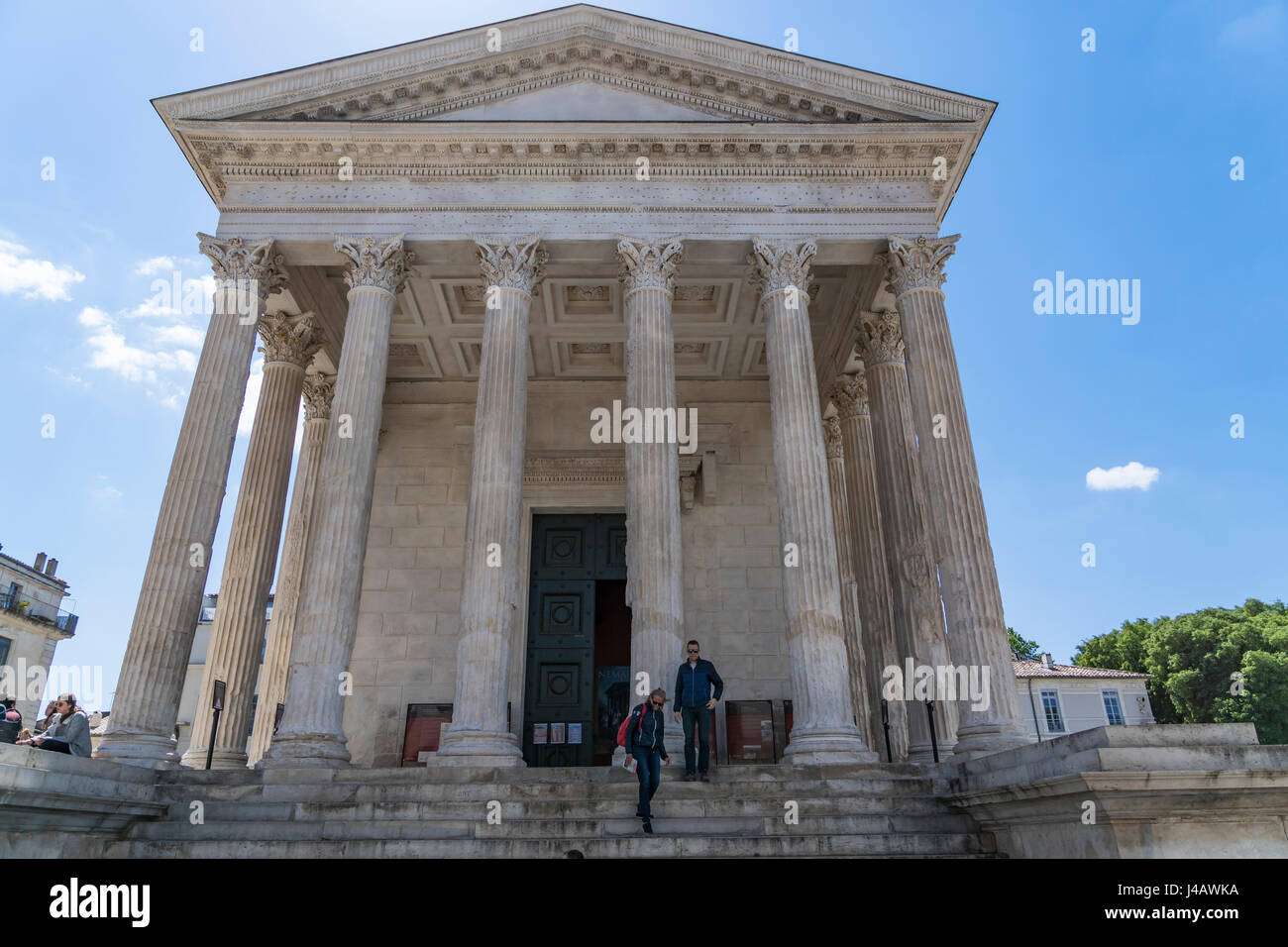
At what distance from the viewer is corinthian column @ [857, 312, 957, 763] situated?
47.4ft

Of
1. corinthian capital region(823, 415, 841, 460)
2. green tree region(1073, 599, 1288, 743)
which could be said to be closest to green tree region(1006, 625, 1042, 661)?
green tree region(1073, 599, 1288, 743)

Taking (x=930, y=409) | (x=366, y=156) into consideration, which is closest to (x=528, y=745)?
(x=930, y=409)

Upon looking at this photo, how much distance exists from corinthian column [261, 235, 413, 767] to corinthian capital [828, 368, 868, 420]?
10310 millimetres

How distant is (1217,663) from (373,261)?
45434 mm

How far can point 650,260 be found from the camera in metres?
14.9

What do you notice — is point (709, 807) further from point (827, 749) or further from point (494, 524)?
point (494, 524)

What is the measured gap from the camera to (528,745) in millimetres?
17859

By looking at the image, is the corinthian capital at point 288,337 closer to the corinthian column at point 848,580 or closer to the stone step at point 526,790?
the stone step at point 526,790

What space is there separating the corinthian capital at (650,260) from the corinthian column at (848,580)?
16.4 feet

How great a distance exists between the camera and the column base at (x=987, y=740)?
11.3 metres

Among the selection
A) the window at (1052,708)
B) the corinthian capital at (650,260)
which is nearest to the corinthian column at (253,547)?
the corinthian capital at (650,260)

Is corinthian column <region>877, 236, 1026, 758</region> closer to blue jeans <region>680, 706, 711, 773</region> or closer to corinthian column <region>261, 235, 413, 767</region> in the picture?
blue jeans <region>680, 706, 711, 773</region>

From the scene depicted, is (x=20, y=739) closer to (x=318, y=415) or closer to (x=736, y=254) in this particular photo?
(x=318, y=415)

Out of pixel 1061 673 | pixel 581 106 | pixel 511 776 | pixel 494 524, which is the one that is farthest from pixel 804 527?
pixel 1061 673
